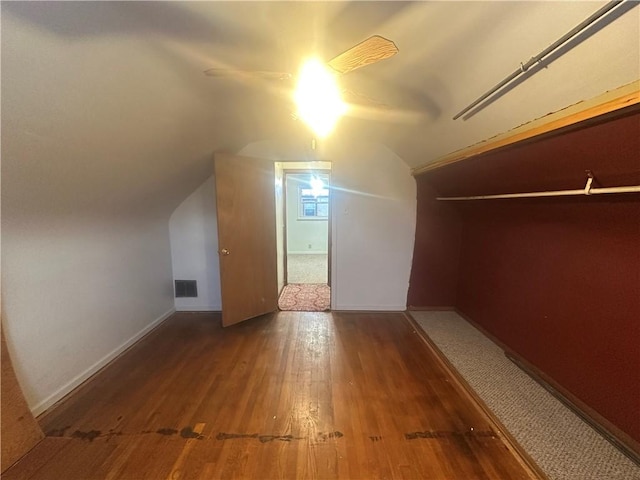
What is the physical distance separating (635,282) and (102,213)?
3.78m

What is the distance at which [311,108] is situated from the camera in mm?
1491

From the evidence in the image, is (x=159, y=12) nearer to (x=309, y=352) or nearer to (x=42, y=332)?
(x=42, y=332)

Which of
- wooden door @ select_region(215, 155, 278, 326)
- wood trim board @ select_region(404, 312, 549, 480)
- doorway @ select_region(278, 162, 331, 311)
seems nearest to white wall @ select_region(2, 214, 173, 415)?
wooden door @ select_region(215, 155, 278, 326)

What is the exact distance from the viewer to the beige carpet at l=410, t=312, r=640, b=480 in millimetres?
1490

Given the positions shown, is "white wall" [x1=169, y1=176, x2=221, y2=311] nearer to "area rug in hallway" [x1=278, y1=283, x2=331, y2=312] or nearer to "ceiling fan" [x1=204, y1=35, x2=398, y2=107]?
"area rug in hallway" [x1=278, y1=283, x2=331, y2=312]

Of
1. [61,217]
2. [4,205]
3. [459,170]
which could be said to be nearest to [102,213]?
[61,217]

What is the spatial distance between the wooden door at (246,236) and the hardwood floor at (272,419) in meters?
0.58

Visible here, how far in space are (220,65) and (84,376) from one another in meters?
2.59

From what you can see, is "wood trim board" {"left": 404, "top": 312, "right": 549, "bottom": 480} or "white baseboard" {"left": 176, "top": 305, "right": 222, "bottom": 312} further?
"white baseboard" {"left": 176, "top": 305, "right": 222, "bottom": 312}

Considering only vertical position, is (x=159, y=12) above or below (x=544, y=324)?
above

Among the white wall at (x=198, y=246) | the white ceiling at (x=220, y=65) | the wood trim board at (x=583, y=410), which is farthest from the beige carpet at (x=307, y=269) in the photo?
the white ceiling at (x=220, y=65)

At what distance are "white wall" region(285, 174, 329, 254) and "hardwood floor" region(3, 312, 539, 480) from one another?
180 inches

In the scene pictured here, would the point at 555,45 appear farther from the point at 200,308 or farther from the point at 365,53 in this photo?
the point at 200,308

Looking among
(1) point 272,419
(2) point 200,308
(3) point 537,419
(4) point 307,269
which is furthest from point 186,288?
(3) point 537,419
